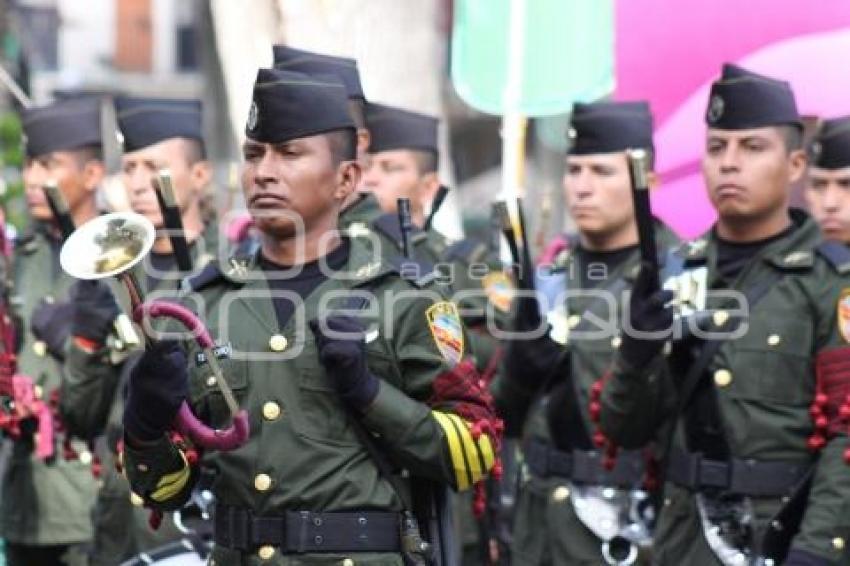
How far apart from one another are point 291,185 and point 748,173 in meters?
2.08

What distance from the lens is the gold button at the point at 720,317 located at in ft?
25.6

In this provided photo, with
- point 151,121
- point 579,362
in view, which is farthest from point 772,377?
point 151,121

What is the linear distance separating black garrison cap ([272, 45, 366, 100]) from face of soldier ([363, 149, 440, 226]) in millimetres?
2082

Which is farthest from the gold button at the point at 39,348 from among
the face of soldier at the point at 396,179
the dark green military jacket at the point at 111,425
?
the face of soldier at the point at 396,179

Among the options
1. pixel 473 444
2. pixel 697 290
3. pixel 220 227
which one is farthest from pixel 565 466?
pixel 473 444

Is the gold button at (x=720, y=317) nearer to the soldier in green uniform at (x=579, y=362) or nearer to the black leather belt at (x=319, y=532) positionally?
the soldier in green uniform at (x=579, y=362)

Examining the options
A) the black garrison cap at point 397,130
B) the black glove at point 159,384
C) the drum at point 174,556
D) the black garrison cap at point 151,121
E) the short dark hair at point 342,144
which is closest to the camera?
the black glove at point 159,384

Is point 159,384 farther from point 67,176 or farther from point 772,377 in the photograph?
point 67,176

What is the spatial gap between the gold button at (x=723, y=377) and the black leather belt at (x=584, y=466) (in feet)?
3.71

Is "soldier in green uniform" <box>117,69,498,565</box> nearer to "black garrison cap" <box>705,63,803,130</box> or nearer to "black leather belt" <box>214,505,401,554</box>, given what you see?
"black leather belt" <box>214,505,401,554</box>

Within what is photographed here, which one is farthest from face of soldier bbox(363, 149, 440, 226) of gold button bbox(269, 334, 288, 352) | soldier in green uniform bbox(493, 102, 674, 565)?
gold button bbox(269, 334, 288, 352)

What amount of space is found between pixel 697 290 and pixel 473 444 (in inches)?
73.3

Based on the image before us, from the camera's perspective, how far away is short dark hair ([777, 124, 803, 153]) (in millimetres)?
8062

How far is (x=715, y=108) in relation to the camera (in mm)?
8109
